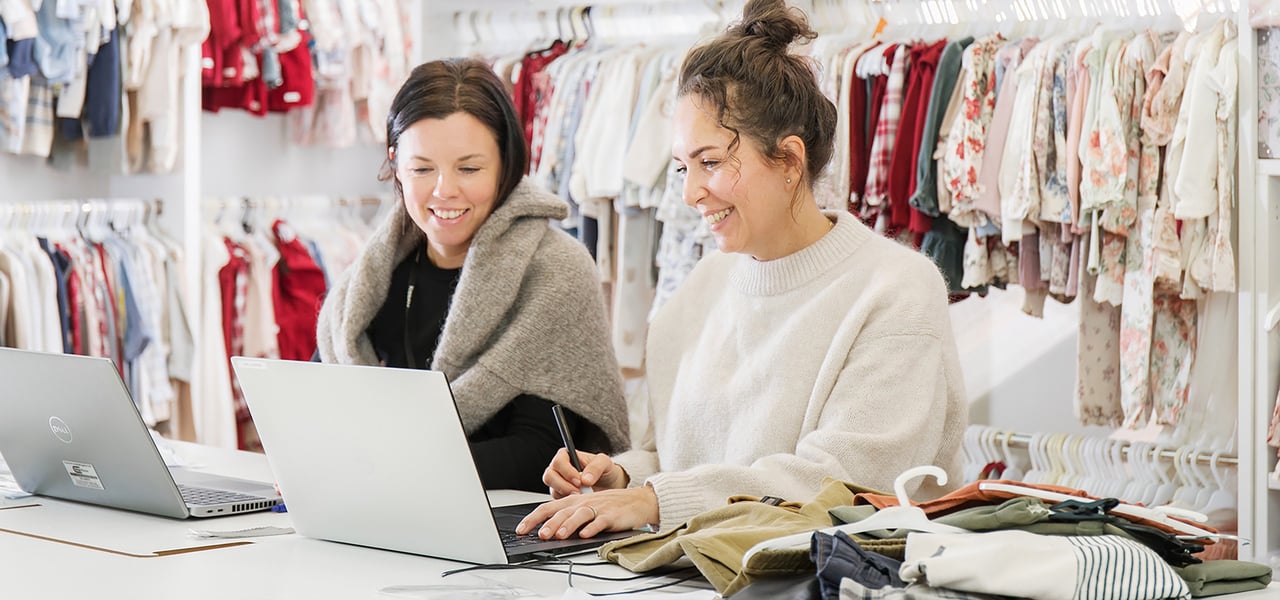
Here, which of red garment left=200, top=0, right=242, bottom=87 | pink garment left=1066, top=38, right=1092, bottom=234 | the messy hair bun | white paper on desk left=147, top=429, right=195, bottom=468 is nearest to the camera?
the messy hair bun

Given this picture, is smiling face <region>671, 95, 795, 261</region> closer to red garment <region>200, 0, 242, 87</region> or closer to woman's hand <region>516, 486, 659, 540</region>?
woman's hand <region>516, 486, 659, 540</region>

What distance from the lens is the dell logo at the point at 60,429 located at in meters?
1.81

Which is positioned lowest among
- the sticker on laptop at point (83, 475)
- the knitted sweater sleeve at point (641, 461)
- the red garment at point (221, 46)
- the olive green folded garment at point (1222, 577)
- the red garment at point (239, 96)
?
the knitted sweater sleeve at point (641, 461)

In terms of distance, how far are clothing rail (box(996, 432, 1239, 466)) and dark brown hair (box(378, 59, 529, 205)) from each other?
1726mm

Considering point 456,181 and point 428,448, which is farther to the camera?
point 456,181

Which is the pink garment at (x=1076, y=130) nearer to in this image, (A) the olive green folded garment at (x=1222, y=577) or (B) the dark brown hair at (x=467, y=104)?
(B) the dark brown hair at (x=467, y=104)

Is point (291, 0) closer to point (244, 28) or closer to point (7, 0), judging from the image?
point (244, 28)

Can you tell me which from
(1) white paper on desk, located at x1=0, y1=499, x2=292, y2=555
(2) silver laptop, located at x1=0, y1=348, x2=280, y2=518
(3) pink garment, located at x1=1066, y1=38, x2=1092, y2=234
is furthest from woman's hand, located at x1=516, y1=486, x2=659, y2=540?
(3) pink garment, located at x1=1066, y1=38, x2=1092, y2=234

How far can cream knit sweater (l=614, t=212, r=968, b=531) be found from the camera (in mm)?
1738

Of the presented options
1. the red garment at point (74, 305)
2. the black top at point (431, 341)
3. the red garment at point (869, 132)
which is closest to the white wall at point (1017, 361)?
the red garment at point (869, 132)

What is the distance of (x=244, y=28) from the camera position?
4121 millimetres

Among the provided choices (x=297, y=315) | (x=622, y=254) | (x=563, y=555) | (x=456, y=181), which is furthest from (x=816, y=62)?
(x=297, y=315)

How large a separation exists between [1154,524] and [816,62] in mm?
924

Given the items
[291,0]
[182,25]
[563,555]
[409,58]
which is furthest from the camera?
[409,58]
